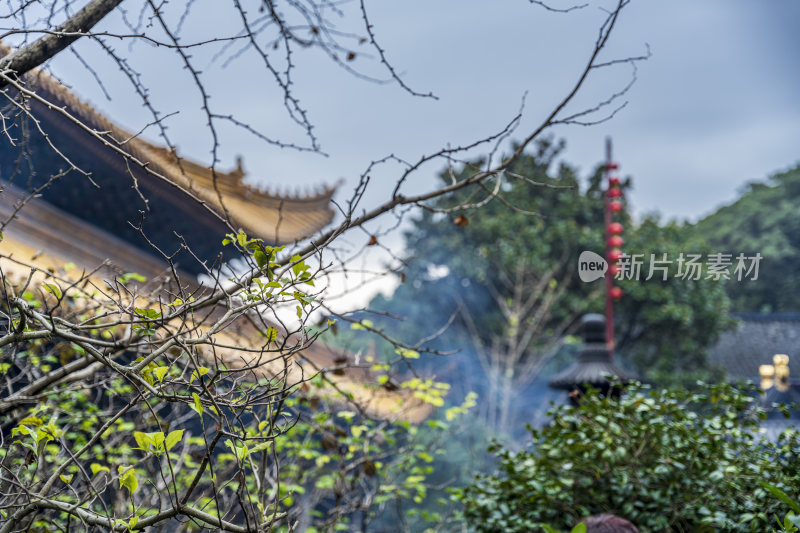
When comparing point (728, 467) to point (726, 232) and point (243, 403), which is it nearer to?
point (243, 403)

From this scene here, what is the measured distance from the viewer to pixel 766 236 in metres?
13.5

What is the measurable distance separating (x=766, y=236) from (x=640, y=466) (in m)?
13.7

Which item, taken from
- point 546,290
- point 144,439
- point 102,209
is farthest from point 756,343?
point 144,439

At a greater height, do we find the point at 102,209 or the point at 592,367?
the point at 102,209

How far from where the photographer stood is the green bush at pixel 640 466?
5.81ft

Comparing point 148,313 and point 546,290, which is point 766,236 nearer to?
point 546,290

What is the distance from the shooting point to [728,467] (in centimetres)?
170

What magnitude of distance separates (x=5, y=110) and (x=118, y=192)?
2299mm

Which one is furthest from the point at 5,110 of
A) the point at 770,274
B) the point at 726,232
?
the point at 726,232

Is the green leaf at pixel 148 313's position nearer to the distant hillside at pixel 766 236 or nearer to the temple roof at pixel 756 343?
the temple roof at pixel 756 343

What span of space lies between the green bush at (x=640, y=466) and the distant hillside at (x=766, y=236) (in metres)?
11.7

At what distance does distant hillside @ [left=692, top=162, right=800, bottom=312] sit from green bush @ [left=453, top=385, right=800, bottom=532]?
11.7 meters

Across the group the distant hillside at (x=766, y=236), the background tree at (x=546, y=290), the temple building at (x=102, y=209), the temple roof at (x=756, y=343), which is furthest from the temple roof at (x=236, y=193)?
the distant hillside at (x=766, y=236)

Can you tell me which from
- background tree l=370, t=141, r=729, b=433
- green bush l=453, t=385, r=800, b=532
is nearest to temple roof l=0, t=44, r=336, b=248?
green bush l=453, t=385, r=800, b=532
